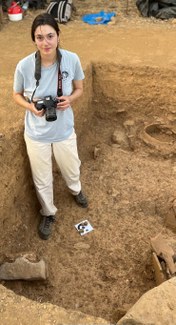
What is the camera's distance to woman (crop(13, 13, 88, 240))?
3.11m

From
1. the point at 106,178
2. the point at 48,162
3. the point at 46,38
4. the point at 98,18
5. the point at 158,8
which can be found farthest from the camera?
the point at 158,8

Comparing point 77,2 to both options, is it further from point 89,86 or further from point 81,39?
point 89,86

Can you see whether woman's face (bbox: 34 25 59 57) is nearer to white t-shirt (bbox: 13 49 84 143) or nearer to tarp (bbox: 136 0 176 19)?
white t-shirt (bbox: 13 49 84 143)

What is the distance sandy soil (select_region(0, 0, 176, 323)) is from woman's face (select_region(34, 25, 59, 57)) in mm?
1178

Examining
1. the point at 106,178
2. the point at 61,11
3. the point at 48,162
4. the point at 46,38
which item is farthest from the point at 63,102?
the point at 61,11

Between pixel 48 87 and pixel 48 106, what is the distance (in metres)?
0.19

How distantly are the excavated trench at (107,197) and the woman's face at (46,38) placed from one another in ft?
3.87

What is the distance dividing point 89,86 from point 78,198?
1841 mm

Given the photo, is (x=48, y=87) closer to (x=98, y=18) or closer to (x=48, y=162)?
(x=48, y=162)

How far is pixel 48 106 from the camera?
3.22 metres

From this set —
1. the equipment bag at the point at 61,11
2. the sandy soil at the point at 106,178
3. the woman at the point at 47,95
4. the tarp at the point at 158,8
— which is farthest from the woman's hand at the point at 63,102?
the tarp at the point at 158,8

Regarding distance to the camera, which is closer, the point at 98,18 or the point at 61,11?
the point at 61,11

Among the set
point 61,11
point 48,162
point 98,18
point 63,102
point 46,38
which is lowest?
point 48,162

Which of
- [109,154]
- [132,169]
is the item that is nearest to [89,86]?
[109,154]
